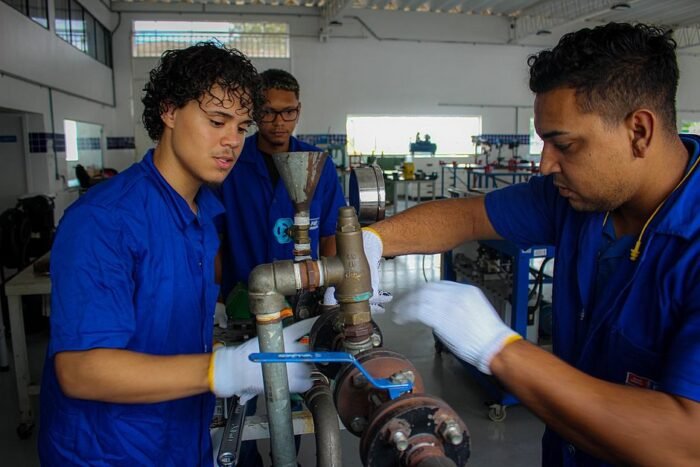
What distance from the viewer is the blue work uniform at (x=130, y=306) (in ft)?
2.77

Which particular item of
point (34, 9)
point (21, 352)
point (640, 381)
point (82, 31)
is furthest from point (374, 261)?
point (82, 31)

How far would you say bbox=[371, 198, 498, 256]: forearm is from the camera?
4.45 ft

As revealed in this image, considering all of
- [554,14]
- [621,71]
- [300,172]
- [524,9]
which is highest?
[524,9]

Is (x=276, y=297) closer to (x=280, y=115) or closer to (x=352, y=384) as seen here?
(x=352, y=384)

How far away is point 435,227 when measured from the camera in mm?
1378

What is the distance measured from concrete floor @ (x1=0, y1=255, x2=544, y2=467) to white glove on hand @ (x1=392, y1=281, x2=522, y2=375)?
Answer: 2.65ft

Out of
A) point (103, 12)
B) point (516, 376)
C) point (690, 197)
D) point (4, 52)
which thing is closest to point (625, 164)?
point (690, 197)

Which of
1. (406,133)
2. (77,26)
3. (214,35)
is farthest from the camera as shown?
(406,133)

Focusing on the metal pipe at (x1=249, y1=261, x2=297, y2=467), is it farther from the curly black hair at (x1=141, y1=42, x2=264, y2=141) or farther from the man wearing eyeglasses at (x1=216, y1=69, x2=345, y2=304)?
the man wearing eyeglasses at (x1=216, y1=69, x2=345, y2=304)

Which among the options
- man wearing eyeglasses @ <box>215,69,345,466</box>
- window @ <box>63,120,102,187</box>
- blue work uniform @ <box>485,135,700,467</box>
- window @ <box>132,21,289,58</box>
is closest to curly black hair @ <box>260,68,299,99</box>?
man wearing eyeglasses @ <box>215,69,345,466</box>

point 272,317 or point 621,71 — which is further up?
point 621,71

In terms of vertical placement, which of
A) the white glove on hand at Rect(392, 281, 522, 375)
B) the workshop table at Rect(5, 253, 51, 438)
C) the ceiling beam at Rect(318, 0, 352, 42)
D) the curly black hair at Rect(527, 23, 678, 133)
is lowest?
the workshop table at Rect(5, 253, 51, 438)

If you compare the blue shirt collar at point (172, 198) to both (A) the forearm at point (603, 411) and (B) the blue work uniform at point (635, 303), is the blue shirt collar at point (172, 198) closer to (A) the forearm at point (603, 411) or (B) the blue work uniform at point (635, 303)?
(A) the forearm at point (603, 411)

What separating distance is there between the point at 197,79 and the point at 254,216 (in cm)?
90
